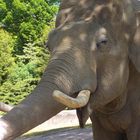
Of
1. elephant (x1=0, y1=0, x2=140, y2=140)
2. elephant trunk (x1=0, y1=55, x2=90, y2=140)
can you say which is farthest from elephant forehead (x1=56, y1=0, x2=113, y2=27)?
elephant trunk (x1=0, y1=55, x2=90, y2=140)

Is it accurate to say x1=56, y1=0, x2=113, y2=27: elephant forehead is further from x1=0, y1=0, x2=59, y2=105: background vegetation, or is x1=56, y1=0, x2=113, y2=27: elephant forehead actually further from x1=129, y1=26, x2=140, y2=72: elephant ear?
x1=0, y1=0, x2=59, y2=105: background vegetation

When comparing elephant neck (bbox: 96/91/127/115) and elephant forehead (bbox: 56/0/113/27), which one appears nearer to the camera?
elephant forehead (bbox: 56/0/113/27)

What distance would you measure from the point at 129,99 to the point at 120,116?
193 millimetres

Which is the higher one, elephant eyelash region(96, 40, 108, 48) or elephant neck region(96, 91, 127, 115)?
elephant eyelash region(96, 40, 108, 48)

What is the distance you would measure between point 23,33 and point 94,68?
1467 inches

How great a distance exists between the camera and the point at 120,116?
4.79 meters

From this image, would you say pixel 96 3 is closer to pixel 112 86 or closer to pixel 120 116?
pixel 112 86

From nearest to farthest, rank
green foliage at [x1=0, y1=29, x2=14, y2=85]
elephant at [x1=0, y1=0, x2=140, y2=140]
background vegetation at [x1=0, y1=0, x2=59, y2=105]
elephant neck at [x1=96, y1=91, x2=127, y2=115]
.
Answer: elephant at [x1=0, y1=0, x2=140, y2=140] < elephant neck at [x1=96, y1=91, x2=127, y2=115] < green foliage at [x1=0, y1=29, x2=14, y2=85] < background vegetation at [x1=0, y1=0, x2=59, y2=105]

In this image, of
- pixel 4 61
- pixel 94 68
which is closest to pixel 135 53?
pixel 94 68

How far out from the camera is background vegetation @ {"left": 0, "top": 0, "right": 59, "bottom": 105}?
96.9 feet

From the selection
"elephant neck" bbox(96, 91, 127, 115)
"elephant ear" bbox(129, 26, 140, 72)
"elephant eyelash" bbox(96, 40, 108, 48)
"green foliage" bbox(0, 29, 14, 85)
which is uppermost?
"elephant eyelash" bbox(96, 40, 108, 48)

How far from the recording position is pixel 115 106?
4707 mm

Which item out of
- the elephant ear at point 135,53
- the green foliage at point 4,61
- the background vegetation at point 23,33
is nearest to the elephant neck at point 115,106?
the elephant ear at point 135,53

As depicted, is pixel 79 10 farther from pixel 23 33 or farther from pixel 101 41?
pixel 23 33
